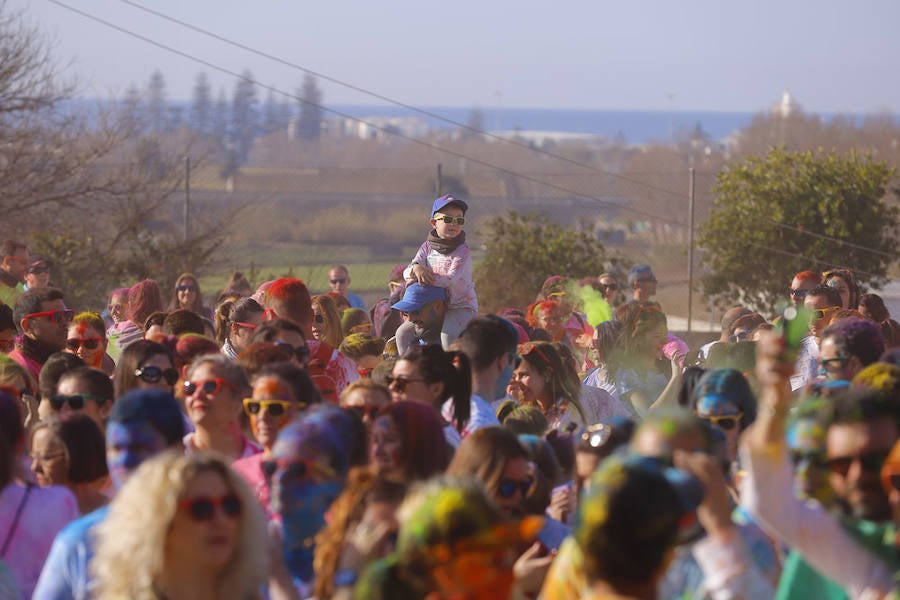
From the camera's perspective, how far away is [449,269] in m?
8.78

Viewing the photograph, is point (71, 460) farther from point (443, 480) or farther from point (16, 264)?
point (16, 264)

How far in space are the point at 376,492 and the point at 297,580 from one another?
1.40 ft

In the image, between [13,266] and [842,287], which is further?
[13,266]

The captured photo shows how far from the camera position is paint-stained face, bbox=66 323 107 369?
7.33 meters

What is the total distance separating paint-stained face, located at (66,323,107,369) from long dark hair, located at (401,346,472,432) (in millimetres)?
2268

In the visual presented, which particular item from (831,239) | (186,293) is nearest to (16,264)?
(186,293)

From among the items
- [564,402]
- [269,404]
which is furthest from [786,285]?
[269,404]

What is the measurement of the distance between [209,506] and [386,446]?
2.93 feet

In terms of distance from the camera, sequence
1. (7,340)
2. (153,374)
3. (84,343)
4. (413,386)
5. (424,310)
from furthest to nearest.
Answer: (424,310) < (7,340) < (84,343) < (153,374) < (413,386)

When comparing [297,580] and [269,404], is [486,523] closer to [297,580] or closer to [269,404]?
[297,580]

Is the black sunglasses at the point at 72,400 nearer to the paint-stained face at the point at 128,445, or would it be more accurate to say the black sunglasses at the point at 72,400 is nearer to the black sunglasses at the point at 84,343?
the paint-stained face at the point at 128,445

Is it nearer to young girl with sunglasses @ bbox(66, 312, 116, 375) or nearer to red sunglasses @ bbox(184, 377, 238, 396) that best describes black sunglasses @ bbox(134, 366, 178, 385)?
red sunglasses @ bbox(184, 377, 238, 396)

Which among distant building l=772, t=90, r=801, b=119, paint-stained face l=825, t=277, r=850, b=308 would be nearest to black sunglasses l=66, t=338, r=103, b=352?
paint-stained face l=825, t=277, r=850, b=308

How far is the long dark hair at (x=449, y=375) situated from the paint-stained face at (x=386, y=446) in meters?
1.40
